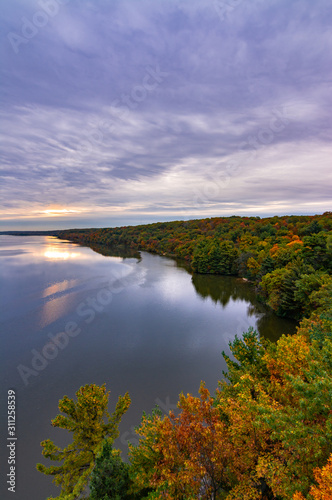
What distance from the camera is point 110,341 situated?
77.0 feet

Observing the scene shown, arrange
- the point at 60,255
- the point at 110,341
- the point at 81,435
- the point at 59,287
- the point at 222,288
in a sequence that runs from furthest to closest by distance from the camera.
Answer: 1. the point at 60,255
2. the point at 222,288
3. the point at 59,287
4. the point at 110,341
5. the point at 81,435

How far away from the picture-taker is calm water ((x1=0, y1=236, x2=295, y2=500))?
47.4 feet

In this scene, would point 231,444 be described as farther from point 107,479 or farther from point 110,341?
point 110,341

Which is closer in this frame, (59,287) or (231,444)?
(231,444)

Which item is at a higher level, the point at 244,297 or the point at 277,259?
the point at 277,259

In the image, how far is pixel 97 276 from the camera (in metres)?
49.8

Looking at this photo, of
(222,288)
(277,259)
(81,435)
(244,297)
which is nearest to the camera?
(81,435)

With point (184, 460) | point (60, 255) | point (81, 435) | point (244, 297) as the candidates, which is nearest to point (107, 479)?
point (184, 460)

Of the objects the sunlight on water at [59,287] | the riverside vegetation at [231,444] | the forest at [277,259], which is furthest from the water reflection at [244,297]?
the sunlight on water at [59,287]

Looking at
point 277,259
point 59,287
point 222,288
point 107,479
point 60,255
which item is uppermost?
point 277,259

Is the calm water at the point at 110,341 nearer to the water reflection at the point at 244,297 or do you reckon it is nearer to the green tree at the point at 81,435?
the water reflection at the point at 244,297

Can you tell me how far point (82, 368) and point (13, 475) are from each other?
8352 millimetres

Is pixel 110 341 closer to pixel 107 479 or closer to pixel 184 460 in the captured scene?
pixel 107 479

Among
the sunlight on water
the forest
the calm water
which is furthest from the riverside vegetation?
the sunlight on water
